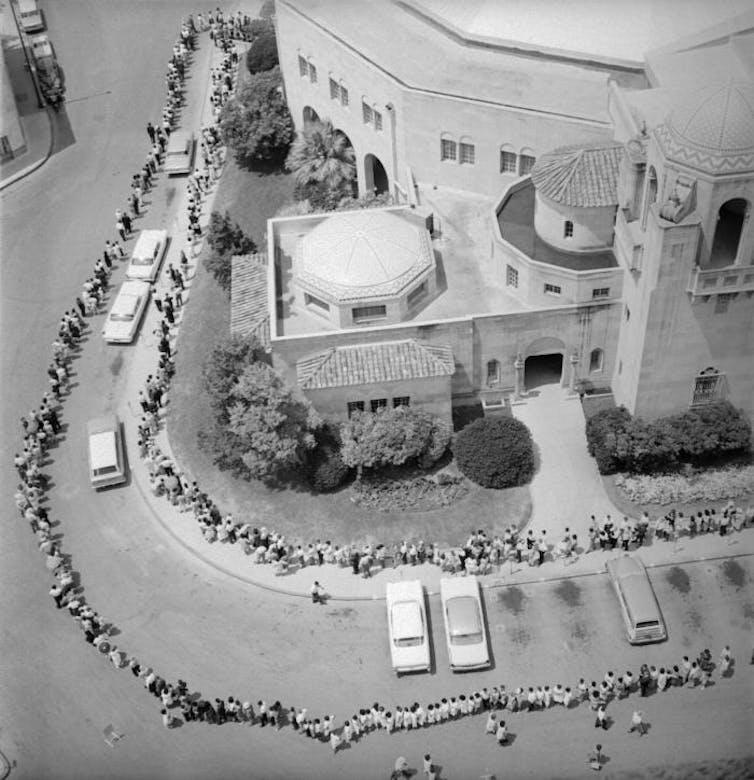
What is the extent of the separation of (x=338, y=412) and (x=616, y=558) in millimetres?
16020

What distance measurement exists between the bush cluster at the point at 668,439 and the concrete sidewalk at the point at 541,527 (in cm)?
173

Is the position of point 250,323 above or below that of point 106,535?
above

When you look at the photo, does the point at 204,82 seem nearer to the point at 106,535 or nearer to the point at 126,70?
the point at 126,70

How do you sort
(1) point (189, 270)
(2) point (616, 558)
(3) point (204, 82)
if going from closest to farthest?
(2) point (616, 558), (1) point (189, 270), (3) point (204, 82)

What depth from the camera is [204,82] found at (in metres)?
88.9

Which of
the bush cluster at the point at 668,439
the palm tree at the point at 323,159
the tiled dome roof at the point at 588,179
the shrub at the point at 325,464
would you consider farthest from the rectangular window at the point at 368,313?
the palm tree at the point at 323,159

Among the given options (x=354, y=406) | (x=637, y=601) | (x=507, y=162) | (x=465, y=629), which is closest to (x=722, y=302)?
(x=637, y=601)

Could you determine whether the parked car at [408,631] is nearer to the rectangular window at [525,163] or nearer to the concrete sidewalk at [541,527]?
the concrete sidewalk at [541,527]

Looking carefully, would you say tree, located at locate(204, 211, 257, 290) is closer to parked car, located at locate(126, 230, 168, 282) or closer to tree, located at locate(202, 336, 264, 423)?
parked car, located at locate(126, 230, 168, 282)

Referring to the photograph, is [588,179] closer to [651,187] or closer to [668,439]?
[651,187]

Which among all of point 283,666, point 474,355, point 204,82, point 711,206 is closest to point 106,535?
point 283,666

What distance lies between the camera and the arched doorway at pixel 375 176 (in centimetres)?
7262

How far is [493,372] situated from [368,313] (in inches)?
307

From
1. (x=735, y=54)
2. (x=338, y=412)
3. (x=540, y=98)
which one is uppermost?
(x=735, y=54)
